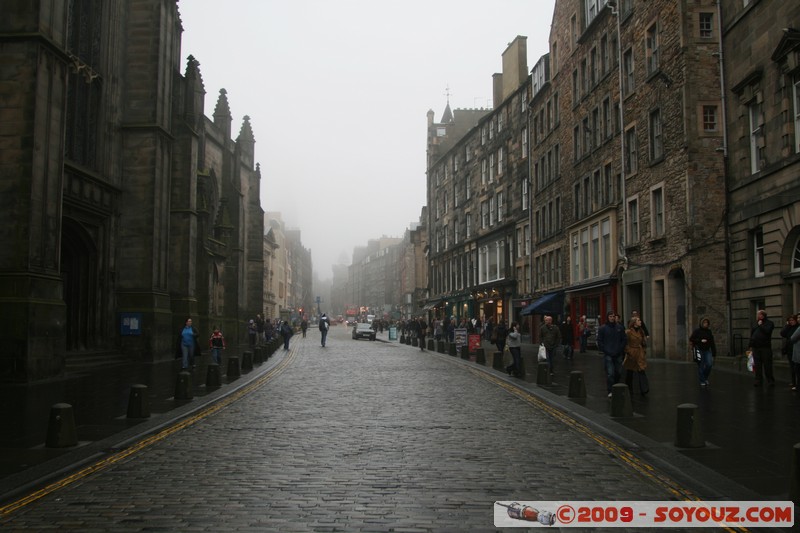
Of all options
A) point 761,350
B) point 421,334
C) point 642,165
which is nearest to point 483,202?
point 421,334

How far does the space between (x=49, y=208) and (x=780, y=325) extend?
19.4 m

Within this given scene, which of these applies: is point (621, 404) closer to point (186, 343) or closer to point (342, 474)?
point (342, 474)

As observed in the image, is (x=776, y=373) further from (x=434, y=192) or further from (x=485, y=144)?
(x=434, y=192)

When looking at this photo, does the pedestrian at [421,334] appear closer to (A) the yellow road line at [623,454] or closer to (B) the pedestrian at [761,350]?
(B) the pedestrian at [761,350]

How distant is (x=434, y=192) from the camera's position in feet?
253

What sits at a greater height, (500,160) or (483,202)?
(500,160)

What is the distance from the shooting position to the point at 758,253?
22172 mm

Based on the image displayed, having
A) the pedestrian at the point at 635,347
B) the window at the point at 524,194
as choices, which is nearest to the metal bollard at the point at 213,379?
the pedestrian at the point at 635,347

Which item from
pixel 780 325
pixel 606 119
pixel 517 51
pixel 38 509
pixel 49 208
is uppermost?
pixel 517 51

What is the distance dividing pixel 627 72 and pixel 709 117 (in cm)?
674

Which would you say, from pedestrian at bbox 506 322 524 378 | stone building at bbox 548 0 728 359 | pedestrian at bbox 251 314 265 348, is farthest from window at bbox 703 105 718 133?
pedestrian at bbox 251 314 265 348

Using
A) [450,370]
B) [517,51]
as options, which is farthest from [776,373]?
[517,51]

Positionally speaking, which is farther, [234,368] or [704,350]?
[234,368]

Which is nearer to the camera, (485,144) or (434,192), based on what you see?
(485,144)
